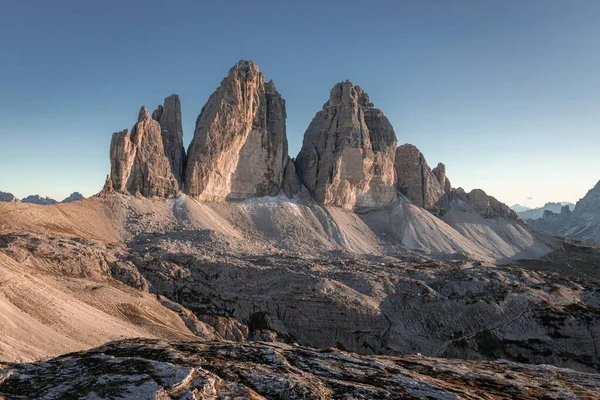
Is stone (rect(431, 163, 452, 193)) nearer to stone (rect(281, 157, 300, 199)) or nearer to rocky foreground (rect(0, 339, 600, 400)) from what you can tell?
stone (rect(281, 157, 300, 199))

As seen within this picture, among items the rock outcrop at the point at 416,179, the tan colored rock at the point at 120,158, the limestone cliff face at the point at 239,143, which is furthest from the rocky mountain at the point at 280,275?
the rock outcrop at the point at 416,179

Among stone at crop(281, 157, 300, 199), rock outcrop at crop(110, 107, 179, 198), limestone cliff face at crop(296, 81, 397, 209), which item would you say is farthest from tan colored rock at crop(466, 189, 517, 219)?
rock outcrop at crop(110, 107, 179, 198)

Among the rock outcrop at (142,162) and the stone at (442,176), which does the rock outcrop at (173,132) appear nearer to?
the rock outcrop at (142,162)

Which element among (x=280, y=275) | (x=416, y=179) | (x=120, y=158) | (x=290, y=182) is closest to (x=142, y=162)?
(x=120, y=158)

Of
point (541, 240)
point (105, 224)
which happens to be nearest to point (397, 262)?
point (105, 224)

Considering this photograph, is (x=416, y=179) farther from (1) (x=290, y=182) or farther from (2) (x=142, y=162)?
(2) (x=142, y=162)
